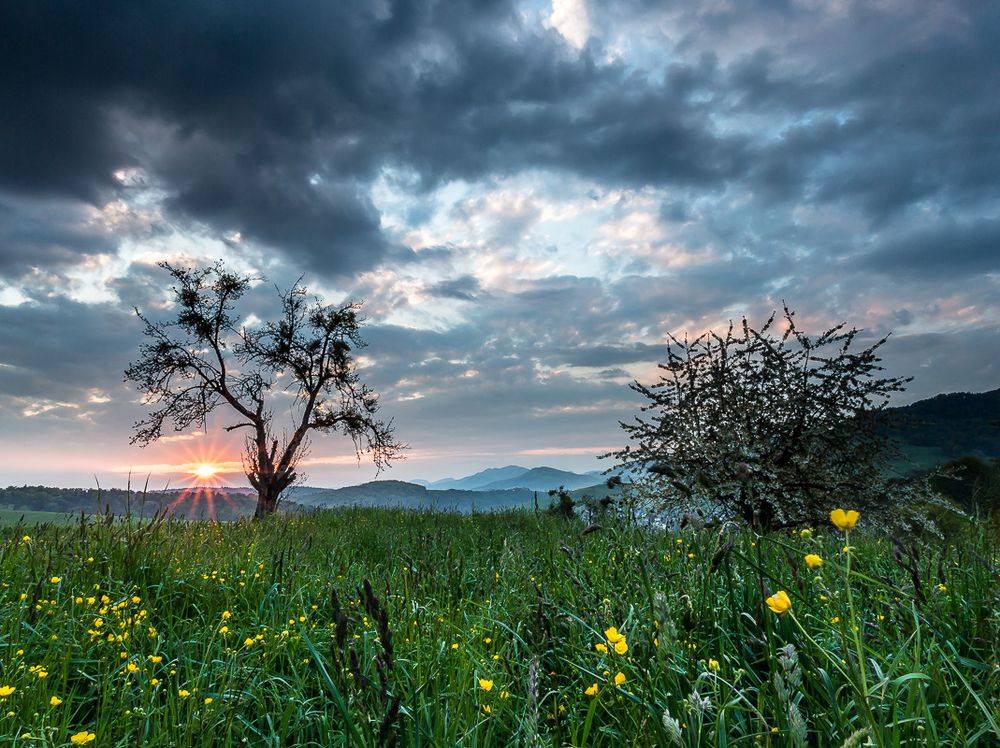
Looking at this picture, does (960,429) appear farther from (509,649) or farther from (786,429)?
(509,649)

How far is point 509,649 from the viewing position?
404cm

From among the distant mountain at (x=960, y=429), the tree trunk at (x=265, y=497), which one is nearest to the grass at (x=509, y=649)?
the tree trunk at (x=265, y=497)

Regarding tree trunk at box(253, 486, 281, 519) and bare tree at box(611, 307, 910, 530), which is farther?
tree trunk at box(253, 486, 281, 519)

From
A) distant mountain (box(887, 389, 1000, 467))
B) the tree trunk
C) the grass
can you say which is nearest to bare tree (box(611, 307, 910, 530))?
the grass

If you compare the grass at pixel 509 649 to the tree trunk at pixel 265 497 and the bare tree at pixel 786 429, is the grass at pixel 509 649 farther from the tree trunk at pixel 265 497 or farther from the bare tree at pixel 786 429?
the tree trunk at pixel 265 497

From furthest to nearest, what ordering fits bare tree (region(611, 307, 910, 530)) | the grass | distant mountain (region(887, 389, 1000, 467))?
distant mountain (region(887, 389, 1000, 467)) < bare tree (region(611, 307, 910, 530)) < the grass

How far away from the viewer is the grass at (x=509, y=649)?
2213 millimetres

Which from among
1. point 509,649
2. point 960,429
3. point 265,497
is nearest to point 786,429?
point 509,649

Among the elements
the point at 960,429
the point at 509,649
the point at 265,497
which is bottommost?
the point at 509,649

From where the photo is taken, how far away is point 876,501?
38.4 ft

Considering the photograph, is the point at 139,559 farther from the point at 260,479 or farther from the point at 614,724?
the point at 260,479

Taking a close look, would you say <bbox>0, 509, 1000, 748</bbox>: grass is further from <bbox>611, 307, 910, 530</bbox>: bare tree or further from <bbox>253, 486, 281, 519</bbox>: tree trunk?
<bbox>253, 486, 281, 519</bbox>: tree trunk

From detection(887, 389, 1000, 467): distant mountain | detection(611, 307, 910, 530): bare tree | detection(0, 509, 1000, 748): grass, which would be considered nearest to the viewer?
detection(0, 509, 1000, 748): grass

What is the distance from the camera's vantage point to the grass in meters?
2.21
